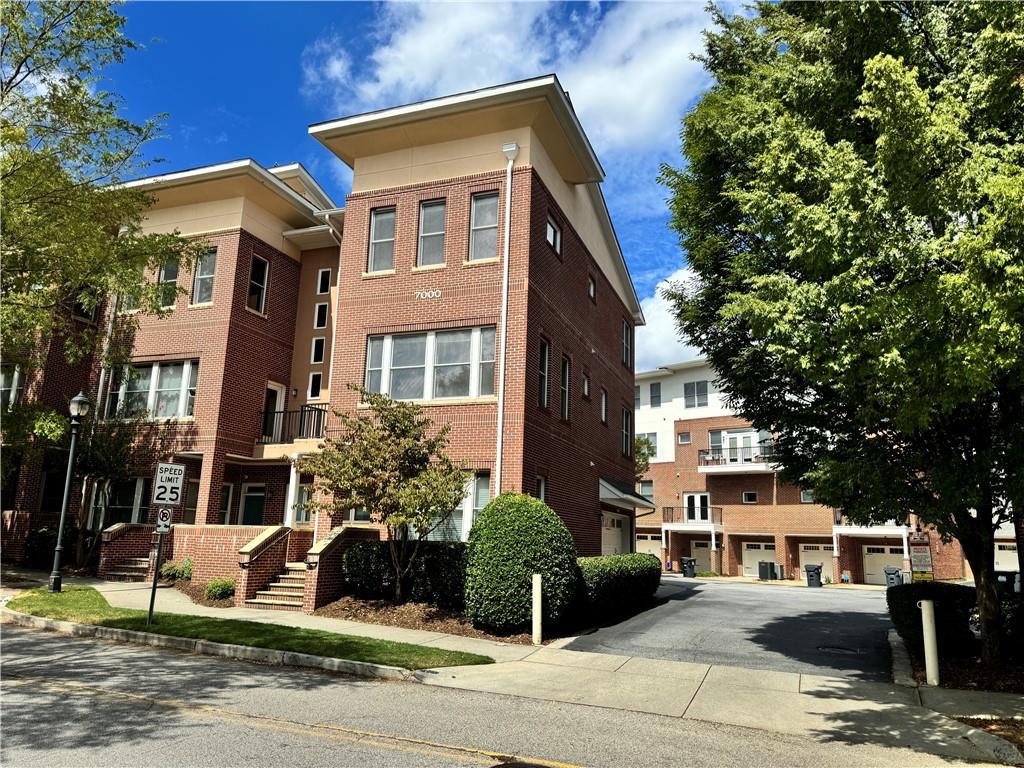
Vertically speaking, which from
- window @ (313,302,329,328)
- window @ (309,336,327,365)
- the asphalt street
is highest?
window @ (313,302,329,328)

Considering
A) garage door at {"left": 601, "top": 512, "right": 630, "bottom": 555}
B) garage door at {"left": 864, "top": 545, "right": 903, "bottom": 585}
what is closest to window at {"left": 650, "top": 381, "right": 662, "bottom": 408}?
garage door at {"left": 864, "top": 545, "right": 903, "bottom": 585}

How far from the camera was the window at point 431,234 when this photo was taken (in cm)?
Answer: 1791

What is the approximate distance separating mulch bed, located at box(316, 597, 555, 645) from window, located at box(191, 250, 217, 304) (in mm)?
11304

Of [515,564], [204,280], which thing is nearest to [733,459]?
[204,280]

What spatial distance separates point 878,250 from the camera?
26.6 ft

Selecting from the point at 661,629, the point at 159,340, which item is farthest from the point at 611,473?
the point at 159,340

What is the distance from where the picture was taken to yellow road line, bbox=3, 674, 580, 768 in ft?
20.2

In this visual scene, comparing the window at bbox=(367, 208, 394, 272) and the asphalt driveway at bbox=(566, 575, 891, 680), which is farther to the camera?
the window at bbox=(367, 208, 394, 272)

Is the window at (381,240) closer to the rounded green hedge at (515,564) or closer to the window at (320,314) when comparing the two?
the window at (320,314)

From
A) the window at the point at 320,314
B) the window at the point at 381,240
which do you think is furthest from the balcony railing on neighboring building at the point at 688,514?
the window at the point at 381,240

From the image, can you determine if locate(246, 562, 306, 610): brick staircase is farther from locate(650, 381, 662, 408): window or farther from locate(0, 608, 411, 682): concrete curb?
locate(650, 381, 662, 408): window

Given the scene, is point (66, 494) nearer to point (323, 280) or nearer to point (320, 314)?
point (320, 314)

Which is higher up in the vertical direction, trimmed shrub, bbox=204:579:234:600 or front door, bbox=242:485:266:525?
front door, bbox=242:485:266:525

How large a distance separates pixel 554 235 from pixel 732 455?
2735 cm
